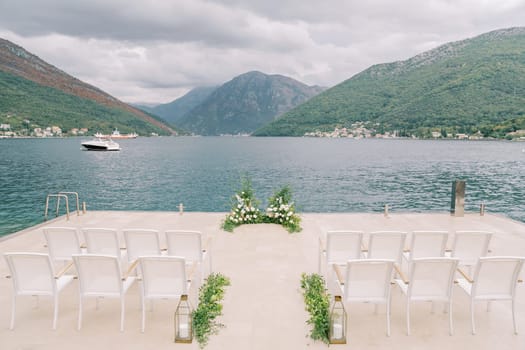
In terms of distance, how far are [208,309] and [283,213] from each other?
507 centimetres

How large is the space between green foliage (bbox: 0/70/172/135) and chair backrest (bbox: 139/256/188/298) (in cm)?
14927

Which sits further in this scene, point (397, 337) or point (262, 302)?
point (262, 302)

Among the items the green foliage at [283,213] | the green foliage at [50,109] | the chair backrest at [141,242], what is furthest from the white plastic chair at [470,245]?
the green foliage at [50,109]

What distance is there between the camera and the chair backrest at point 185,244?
5.12m

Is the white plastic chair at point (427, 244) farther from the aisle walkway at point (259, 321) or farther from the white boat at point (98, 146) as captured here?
the white boat at point (98, 146)

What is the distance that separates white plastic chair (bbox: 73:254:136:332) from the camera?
4062 millimetres

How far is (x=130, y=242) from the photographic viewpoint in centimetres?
520

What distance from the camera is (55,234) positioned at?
529cm

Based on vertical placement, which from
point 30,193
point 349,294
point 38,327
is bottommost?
point 30,193

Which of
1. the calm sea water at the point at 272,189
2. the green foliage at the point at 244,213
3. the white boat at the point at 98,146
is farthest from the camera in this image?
the white boat at the point at 98,146

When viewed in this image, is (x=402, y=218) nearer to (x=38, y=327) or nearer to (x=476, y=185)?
(x=38, y=327)

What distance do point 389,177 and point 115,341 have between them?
44748mm

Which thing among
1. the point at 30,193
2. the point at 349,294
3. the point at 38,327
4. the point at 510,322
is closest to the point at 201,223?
the point at 38,327

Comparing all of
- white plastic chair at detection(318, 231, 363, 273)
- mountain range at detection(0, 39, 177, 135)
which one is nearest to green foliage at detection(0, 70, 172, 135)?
mountain range at detection(0, 39, 177, 135)
